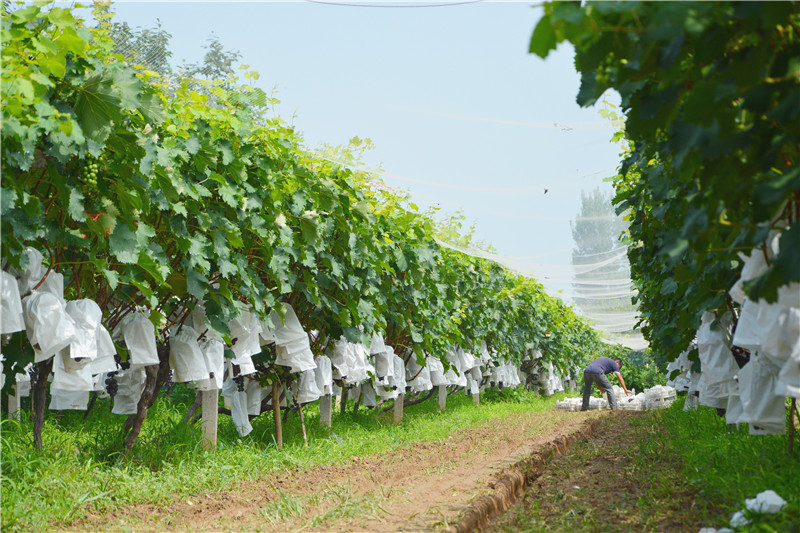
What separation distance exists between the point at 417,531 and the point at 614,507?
4.84 feet

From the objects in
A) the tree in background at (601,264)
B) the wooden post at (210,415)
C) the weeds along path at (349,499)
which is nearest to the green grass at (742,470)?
the weeds along path at (349,499)

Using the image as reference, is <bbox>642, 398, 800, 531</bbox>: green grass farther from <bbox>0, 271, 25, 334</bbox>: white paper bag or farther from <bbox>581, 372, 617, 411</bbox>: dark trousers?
<bbox>581, 372, 617, 411</bbox>: dark trousers

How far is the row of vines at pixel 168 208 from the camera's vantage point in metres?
4.09

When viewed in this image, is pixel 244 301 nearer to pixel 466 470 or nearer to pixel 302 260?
pixel 302 260

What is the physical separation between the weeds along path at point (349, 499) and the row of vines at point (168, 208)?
1176mm

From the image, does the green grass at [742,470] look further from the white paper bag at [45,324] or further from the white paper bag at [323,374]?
the white paper bag at [45,324]

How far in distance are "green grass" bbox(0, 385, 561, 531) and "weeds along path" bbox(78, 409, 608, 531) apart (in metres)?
0.09

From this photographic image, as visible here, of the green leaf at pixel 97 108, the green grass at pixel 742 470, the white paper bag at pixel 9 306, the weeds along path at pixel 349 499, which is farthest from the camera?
the weeds along path at pixel 349 499

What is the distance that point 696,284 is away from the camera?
542 centimetres

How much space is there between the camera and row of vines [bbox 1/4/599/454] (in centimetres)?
409

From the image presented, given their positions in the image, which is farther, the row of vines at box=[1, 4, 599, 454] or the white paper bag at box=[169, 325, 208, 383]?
the white paper bag at box=[169, 325, 208, 383]

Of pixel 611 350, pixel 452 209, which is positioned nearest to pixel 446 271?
pixel 452 209

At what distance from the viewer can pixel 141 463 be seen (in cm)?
580

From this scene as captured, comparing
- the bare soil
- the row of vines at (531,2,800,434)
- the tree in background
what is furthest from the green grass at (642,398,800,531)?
the tree in background
